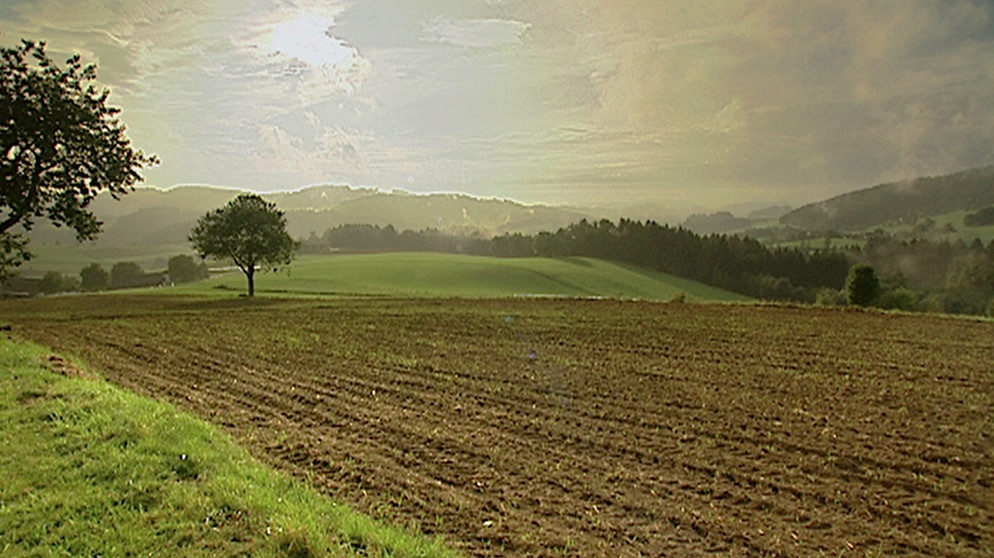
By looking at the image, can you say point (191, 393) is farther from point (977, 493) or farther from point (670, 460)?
point (977, 493)

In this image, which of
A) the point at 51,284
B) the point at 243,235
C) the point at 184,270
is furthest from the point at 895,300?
the point at 51,284

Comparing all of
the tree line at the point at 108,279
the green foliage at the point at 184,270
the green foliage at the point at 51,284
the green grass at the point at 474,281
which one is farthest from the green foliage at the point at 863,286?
the green foliage at the point at 51,284

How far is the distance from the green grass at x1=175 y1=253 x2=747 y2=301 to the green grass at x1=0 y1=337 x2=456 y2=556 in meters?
46.5

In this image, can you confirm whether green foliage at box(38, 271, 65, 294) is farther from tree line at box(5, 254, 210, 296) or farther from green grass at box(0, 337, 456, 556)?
green grass at box(0, 337, 456, 556)

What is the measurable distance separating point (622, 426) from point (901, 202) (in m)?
197

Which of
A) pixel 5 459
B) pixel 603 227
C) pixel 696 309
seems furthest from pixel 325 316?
pixel 603 227

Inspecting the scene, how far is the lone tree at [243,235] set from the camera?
4831 centimetres

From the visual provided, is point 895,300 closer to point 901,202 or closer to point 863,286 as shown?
point 863,286

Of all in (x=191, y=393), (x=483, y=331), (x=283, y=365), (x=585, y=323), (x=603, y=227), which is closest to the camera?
(x=191, y=393)

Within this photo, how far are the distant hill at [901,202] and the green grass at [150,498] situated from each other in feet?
545

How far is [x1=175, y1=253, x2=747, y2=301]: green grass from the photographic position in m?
62.6

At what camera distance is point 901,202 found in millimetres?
167625

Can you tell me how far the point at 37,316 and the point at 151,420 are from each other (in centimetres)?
3520

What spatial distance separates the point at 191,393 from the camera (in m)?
14.4
